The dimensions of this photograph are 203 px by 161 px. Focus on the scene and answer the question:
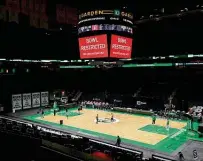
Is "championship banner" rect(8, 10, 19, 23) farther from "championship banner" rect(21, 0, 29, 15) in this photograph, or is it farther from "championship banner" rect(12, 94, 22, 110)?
"championship banner" rect(12, 94, 22, 110)

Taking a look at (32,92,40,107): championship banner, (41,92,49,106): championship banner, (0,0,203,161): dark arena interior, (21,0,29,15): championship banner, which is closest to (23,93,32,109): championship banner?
(0,0,203,161): dark arena interior

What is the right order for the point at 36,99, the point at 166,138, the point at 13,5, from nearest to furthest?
the point at 13,5 → the point at 166,138 → the point at 36,99

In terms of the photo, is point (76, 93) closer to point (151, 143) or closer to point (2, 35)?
point (2, 35)

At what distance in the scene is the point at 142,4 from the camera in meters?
16.7

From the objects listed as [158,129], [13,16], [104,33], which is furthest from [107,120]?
[13,16]

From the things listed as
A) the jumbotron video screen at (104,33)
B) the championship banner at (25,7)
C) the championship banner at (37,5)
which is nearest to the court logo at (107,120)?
the jumbotron video screen at (104,33)

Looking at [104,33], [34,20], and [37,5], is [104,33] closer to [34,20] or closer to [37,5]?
[37,5]

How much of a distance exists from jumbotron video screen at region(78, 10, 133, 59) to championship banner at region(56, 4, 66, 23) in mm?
1433

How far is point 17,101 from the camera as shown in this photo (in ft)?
95.8

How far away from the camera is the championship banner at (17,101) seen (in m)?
28.6

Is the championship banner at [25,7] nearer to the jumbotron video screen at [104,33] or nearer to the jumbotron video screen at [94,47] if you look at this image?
the jumbotron video screen at [104,33]

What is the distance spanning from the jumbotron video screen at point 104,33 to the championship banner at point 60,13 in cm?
143

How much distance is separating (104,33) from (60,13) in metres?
3.35

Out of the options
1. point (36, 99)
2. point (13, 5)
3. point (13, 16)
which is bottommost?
point (36, 99)
